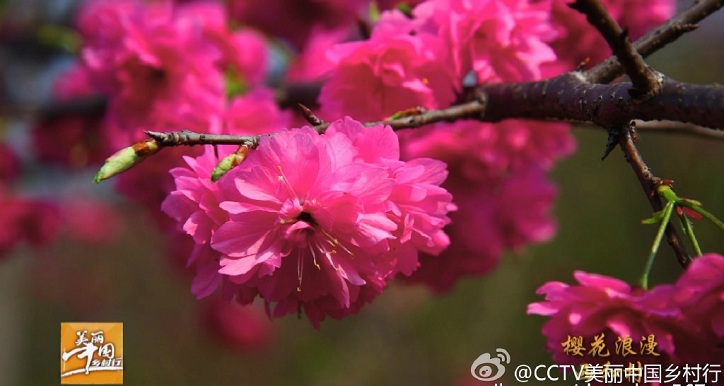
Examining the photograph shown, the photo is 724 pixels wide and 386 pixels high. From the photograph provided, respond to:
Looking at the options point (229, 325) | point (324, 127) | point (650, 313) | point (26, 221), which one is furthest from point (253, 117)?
point (229, 325)

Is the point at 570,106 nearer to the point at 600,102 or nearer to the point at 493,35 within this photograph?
the point at 600,102

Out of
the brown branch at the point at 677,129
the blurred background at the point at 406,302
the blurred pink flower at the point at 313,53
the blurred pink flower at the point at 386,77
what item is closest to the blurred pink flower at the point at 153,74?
the blurred pink flower at the point at 386,77

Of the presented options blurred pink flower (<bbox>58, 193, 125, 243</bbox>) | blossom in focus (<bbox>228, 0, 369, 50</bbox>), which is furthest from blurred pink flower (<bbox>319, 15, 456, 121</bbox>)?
blurred pink flower (<bbox>58, 193, 125, 243</bbox>)

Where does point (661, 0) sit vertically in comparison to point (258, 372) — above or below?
above

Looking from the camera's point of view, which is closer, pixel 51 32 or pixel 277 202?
pixel 277 202

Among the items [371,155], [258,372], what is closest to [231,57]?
[371,155]

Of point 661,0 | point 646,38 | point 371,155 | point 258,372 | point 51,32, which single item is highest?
point 51,32

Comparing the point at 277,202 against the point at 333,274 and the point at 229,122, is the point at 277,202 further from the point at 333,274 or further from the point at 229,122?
the point at 229,122

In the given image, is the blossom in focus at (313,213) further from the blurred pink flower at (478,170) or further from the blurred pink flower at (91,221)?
the blurred pink flower at (91,221)
